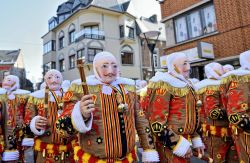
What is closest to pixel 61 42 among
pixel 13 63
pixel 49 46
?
pixel 49 46

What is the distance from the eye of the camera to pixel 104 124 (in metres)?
2.54

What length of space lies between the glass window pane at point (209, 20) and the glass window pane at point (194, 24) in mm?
327

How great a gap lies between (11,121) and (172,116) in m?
2.92

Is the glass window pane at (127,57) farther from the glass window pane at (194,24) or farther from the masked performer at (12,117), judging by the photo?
the masked performer at (12,117)

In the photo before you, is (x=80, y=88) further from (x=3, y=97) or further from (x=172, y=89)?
(x=3, y=97)

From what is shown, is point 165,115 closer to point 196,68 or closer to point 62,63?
point 196,68

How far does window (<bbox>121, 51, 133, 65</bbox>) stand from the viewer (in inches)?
1091

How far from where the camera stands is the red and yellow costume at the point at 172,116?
10.3 ft

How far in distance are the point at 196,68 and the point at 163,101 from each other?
10125 mm

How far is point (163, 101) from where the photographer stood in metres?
3.33

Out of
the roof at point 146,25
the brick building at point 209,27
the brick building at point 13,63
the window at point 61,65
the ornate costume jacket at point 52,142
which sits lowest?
the ornate costume jacket at point 52,142

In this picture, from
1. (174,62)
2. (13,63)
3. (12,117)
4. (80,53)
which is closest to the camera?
(174,62)

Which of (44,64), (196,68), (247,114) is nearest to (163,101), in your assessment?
(247,114)

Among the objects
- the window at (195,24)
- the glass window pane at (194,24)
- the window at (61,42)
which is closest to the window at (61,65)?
the window at (61,42)
